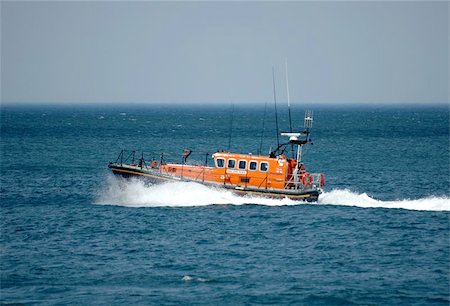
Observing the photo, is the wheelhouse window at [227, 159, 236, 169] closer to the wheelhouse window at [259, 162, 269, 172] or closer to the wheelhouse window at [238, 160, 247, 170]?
the wheelhouse window at [238, 160, 247, 170]

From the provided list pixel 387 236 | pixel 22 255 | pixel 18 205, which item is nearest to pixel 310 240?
pixel 387 236

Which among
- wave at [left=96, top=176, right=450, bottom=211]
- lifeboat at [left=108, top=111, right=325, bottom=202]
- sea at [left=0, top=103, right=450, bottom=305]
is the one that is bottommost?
sea at [left=0, top=103, right=450, bottom=305]

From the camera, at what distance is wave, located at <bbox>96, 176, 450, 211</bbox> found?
42.2 metres

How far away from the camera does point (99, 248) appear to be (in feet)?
109

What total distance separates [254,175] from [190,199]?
3.99 metres

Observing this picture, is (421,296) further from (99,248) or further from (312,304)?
(99,248)

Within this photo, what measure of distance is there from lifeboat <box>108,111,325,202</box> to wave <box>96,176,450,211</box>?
0.34 meters

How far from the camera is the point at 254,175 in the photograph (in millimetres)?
42625

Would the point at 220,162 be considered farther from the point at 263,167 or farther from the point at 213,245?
the point at 213,245

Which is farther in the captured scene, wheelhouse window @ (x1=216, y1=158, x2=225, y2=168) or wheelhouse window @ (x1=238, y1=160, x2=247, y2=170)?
wheelhouse window @ (x1=216, y1=158, x2=225, y2=168)

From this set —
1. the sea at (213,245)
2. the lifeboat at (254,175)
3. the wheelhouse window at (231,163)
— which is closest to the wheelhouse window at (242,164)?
the lifeboat at (254,175)

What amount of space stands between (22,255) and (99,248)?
11.2 feet

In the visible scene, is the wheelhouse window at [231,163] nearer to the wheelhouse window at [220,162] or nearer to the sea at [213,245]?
the wheelhouse window at [220,162]

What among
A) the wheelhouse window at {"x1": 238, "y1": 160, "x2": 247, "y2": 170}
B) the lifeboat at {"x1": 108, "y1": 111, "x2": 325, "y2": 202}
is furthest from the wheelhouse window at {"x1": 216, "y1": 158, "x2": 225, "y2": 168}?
the wheelhouse window at {"x1": 238, "y1": 160, "x2": 247, "y2": 170}
